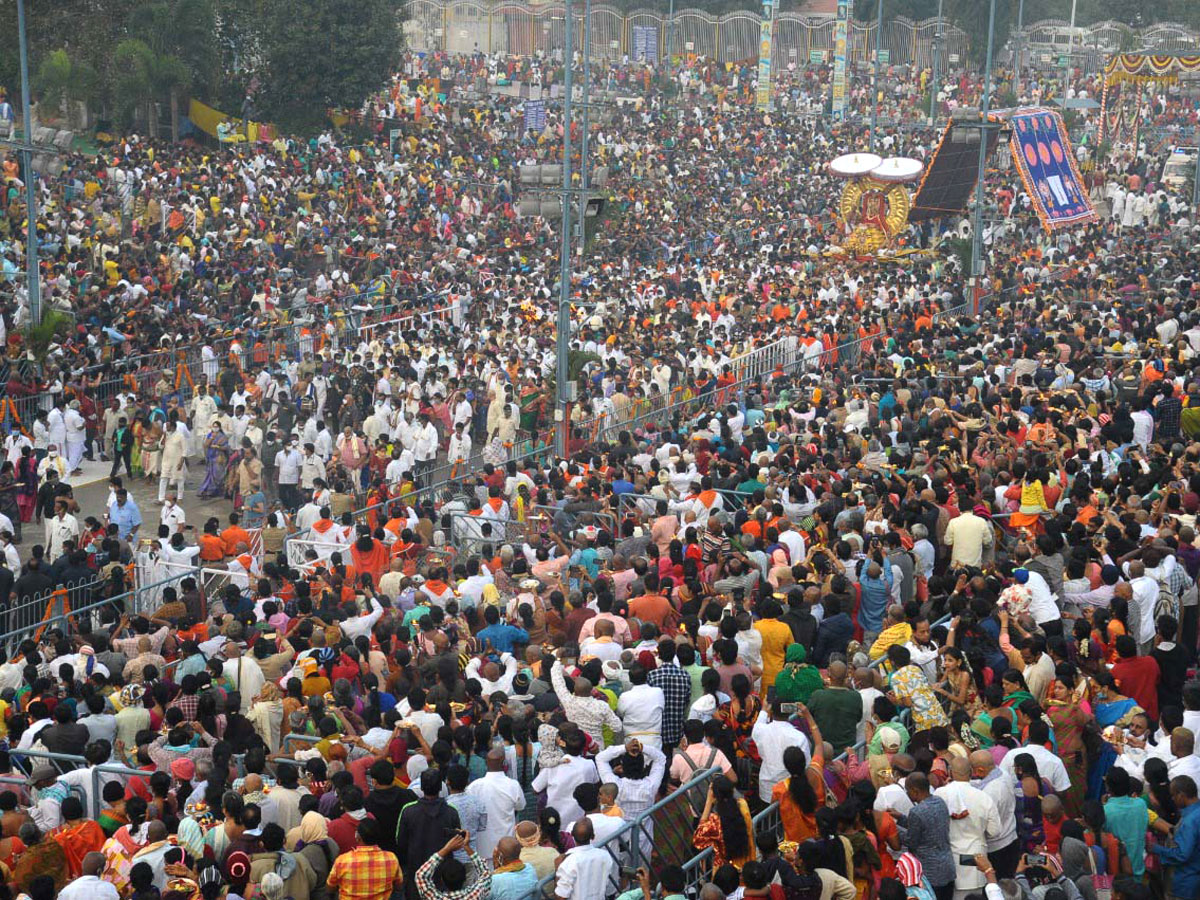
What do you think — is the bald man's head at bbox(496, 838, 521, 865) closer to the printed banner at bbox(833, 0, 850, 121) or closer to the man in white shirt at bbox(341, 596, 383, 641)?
the man in white shirt at bbox(341, 596, 383, 641)

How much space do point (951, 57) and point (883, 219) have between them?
108 ft

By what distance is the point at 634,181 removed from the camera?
39344 mm

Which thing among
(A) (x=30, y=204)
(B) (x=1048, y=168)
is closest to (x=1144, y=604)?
(A) (x=30, y=204)

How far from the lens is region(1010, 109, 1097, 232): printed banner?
28.7 m

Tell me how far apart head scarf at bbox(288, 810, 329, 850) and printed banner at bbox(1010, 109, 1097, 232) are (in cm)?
2309

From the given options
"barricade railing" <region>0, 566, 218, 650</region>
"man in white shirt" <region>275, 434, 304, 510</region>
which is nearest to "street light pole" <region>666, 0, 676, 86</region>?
"man in white shirt" <region>275, 434, 304, 510</region>

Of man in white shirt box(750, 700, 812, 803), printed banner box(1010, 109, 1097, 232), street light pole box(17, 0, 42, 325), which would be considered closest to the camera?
man in white shirt box(750, 700, 812, 803)

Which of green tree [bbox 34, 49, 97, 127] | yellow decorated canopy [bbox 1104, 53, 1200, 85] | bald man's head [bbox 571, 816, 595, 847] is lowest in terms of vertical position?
bald man's head [bbox 571, 816, 595, 847]

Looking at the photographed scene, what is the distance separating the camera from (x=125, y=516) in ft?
56.5

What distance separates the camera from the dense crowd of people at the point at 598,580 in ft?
27.1

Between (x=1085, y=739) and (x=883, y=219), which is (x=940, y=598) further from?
(x=883, y=219)

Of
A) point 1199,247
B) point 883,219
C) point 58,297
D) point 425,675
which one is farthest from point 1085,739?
point 1199,247

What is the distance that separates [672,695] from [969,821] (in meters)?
2.21

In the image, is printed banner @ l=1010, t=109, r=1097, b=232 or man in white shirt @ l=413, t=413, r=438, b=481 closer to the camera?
man in white shirt @ l=413, t=413, r=438, b=481
